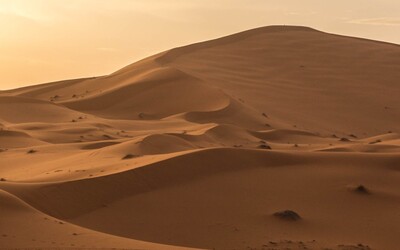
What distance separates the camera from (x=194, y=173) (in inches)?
424

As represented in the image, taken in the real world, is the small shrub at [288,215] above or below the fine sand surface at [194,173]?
below

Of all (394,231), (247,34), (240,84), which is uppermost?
(247,34)

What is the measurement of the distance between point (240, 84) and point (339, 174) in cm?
1794

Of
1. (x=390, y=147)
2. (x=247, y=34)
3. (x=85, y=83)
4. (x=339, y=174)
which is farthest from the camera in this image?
(x=247, y=34)

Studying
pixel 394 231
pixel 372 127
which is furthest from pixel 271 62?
pixel 394 231

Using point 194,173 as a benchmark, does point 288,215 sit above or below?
below

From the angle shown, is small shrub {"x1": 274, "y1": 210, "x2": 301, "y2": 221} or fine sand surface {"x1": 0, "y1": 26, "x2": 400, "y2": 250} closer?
fine sand surface {"x1": 0, "y1": 26, "x2": 400, "y2": 250}

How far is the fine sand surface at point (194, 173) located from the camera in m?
8.48

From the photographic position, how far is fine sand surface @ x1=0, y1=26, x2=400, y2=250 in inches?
334

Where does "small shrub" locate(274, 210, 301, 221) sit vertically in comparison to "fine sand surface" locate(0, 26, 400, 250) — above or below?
below

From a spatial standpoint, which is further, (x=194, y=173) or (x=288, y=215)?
(x=194, y=173)

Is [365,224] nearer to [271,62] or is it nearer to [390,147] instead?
[390,147]

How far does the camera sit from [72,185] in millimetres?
9750

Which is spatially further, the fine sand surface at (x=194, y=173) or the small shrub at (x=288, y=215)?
the small shrub at (x=288, y=215)
